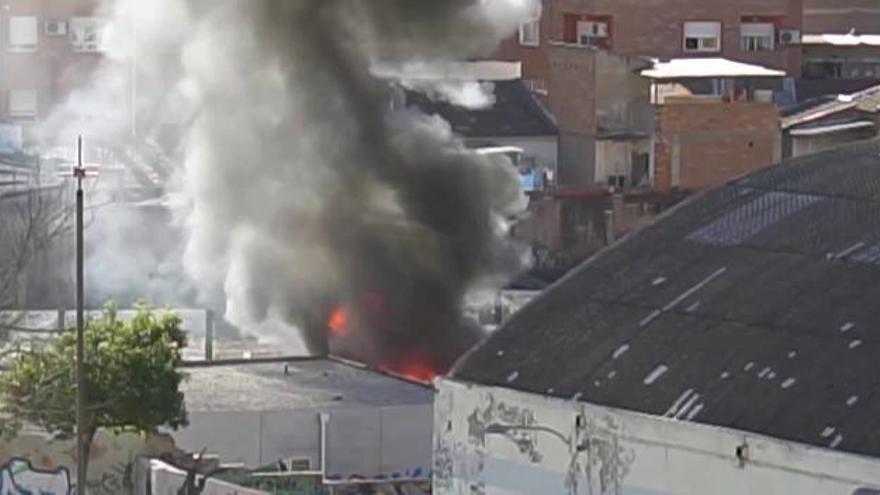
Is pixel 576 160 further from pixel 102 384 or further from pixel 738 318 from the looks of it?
pixel 738 318

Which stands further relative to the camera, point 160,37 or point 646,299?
point 160,37

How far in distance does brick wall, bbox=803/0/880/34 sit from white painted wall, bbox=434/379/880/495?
53.8 m

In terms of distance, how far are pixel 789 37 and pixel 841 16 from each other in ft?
30.4

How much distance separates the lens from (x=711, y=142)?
60.5m

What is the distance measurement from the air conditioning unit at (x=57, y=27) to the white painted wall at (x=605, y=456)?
42.6 m

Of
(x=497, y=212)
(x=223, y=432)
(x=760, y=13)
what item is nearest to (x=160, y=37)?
(x=497, y=212)

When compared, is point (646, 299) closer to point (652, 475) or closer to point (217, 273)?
point (652, 475)

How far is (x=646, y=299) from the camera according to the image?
89.6 ft

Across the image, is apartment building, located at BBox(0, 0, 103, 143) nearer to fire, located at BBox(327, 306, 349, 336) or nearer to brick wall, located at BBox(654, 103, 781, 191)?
brick wall, located at BBox(654, 103, 781, 191)

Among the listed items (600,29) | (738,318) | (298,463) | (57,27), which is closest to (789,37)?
(600,29)

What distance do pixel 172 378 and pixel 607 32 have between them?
36852 mm

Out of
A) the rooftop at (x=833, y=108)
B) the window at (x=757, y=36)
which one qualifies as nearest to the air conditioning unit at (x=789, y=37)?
the window at (x=757, y=36)

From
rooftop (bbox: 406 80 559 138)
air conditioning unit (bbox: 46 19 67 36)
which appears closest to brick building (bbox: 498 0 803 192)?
rooftop (bbox: 406 80 559 138)

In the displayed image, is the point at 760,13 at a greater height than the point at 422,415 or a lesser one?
greater
